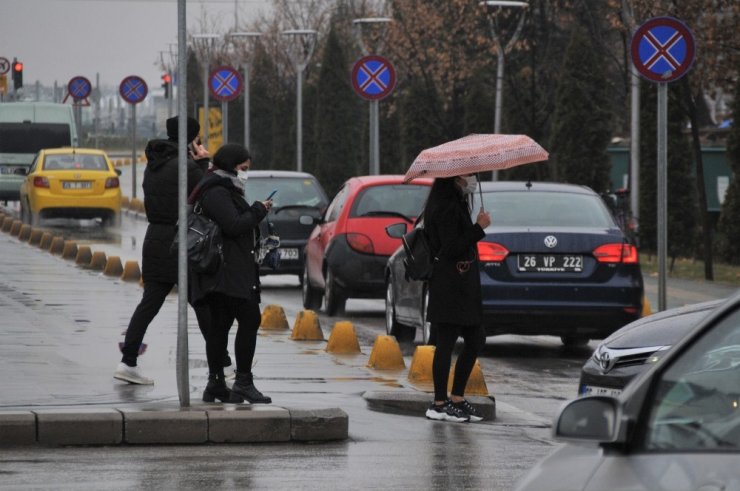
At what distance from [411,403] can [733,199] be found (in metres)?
A: 19.8

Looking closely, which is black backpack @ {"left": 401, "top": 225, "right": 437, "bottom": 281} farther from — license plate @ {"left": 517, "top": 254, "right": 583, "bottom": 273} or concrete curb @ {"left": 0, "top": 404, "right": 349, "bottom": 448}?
license plate @ {"left": 517, "top": 254, "right": 583, "bottom": 273}

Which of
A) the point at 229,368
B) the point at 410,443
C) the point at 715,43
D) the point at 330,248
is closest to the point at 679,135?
the point at 715,43

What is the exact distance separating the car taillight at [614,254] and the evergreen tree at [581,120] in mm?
25330

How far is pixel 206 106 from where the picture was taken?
43625mm

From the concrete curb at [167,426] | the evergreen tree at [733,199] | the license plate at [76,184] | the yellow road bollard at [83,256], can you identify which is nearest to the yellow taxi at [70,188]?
the license plate at [76,184]

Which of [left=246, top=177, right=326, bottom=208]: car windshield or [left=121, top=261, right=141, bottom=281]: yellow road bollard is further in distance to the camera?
[left=121, top=261, right=141, bottom=281]: yellow road bollard

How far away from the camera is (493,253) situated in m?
14.6

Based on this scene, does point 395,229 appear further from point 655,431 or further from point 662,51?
point 655,431

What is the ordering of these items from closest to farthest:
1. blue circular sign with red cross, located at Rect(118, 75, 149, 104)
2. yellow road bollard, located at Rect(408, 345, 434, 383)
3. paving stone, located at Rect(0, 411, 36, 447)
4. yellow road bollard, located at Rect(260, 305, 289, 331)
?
paving stone, located at Rect(0, 411, 36, 447)
yellow road bollard, located at Rect(408, 345, 434, 383)
yellow road bollard, located at Rect(260, 305, 289, 331)
blue circular sign with red cross, located at Rect(118, 75, 149, 104)

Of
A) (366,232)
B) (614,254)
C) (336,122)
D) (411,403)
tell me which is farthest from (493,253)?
(336,122)

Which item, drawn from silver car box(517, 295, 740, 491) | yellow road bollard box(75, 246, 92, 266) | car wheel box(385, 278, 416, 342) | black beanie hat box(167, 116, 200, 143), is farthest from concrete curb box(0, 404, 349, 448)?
yellow road bollard box(75, 246, 92, 266)

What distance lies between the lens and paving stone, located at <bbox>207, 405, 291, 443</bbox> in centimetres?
996

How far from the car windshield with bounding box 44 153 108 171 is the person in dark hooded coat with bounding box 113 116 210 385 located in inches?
993

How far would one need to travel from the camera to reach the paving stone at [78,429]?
31.9 ft
